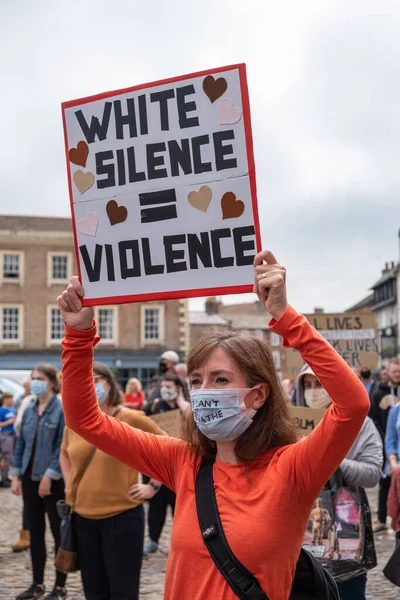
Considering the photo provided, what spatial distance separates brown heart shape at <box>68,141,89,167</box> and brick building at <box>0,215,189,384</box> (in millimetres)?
40335

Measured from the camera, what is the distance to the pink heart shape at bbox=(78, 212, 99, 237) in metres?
3.31

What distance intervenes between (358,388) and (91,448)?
335cm

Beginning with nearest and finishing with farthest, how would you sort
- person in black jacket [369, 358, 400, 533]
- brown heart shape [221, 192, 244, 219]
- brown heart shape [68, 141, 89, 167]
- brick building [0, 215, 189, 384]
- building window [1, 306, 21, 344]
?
brown heart shape [221, 192, 244, 219]
brown heart shape [68, 141, 89, 167]
person in black jacket [369, 358, 400, 533]
brick building [0, 215, 189, 384]
building window [1, 306, 21, 344]

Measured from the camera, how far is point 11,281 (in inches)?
1734

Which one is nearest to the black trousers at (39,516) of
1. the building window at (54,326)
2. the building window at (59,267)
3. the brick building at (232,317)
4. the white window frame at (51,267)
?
the building window at (54,326)

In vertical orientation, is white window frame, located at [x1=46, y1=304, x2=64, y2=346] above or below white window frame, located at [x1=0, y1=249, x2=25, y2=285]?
below

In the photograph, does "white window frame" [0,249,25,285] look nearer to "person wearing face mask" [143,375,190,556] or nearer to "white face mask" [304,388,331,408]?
"person wearing face mask" [143,375,190,556]

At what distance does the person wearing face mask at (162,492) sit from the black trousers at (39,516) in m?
1.53

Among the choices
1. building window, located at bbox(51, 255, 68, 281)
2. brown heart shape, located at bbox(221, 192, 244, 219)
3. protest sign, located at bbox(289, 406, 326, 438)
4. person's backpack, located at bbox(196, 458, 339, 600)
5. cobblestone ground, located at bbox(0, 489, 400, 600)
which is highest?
building window, located at bbox(51, 255, 68, 281)

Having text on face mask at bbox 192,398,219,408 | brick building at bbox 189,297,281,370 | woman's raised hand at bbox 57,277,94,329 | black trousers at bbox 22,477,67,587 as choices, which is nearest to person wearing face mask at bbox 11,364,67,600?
black trousers at bbox 22,477,67,587

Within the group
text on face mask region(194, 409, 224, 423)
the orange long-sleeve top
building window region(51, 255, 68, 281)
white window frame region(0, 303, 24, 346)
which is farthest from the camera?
building window region(51, 255, 68, 281)

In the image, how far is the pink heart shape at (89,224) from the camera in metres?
3.31

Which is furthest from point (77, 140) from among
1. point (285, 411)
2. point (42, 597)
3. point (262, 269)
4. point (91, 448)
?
point (42, 597)

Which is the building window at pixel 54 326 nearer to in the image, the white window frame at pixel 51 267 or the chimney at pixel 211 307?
the white window frame at pixel 51 267
